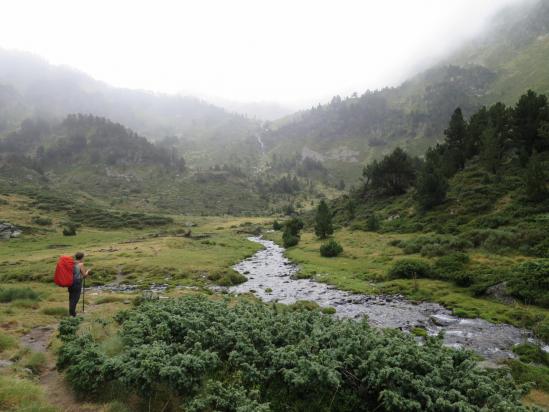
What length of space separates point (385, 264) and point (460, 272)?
422 inches

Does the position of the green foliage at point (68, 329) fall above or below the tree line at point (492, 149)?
below

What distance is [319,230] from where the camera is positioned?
230 feet

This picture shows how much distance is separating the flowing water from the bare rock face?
77866mm

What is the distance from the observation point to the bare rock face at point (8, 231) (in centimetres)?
8706

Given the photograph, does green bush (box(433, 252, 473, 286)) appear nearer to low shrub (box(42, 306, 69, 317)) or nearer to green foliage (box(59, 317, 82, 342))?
green foliage (box(59, 317, 82, 342))

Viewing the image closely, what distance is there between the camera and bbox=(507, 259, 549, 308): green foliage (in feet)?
80.4

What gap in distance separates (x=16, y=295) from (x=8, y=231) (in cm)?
8429

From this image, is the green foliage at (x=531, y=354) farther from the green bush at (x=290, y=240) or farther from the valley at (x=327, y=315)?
the green bush at (x=290, y=240)

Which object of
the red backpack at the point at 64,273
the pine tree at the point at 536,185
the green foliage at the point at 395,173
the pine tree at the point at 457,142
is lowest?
the red backpack at the point at 64,273

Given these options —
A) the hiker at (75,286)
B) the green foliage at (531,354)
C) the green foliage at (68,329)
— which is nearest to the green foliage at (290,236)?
the green foliage at (531,354)

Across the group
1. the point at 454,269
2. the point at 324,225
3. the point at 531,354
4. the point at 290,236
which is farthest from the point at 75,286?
the point at 324,225

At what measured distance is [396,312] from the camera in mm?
25688

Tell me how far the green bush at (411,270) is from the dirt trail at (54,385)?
3146 centimetres

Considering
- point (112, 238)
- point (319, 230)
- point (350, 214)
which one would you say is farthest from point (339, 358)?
point (112, 238)
